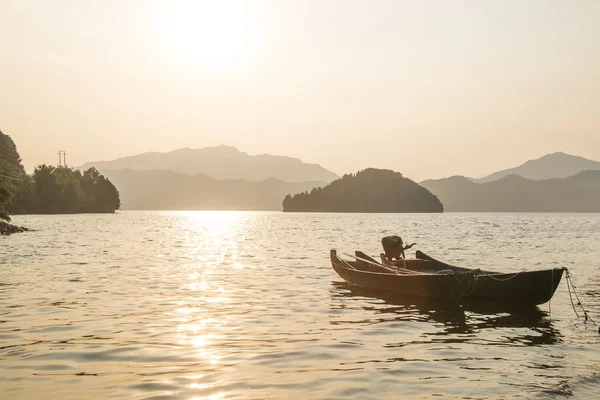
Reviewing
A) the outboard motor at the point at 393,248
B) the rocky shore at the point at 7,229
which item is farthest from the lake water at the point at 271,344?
the rocky shore at the point at 7,229

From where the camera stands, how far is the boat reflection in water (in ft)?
57.0

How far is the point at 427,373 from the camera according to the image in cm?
1295

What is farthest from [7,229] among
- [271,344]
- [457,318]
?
[457,318]

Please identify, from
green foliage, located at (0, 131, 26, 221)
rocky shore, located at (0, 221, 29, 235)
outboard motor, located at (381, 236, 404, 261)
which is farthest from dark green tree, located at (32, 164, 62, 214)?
outboard motor, located at (381, 236, 404, 261)

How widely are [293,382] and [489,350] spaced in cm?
653

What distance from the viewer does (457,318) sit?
2038 cm

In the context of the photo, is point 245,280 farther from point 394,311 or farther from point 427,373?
point 427,373

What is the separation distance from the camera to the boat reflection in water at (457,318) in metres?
17.4

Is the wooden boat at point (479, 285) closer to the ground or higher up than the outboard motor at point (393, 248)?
closer to the ground

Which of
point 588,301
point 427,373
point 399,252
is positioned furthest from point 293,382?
point 399,252

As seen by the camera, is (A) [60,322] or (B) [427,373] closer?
(B) [427,373]

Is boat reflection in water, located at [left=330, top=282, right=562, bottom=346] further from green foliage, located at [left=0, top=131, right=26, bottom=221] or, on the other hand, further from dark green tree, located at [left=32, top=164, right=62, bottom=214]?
dark green tree, located at [left=32, top=164, right=62, bottom=214]

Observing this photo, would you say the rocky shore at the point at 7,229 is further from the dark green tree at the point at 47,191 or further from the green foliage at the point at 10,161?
the dark green tree at the point at 47,191

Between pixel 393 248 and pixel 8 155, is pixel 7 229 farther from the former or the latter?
pixel 8 155
